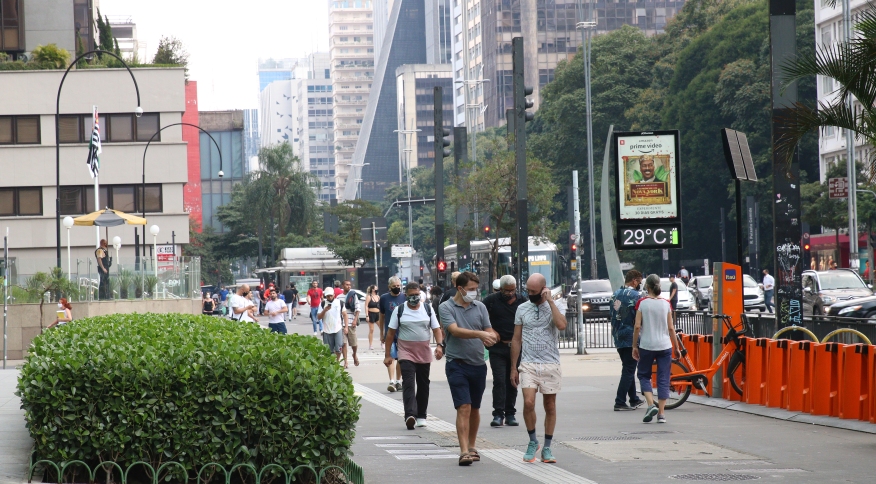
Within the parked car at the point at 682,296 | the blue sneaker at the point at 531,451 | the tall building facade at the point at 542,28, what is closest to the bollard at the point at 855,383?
the blue sneaker at the point at 531,451

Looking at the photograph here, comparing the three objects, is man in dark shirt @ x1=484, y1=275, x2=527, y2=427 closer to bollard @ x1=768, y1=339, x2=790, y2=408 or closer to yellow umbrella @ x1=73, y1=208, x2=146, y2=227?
bollard @ x1=768, y1=339, x2=790, y2=408

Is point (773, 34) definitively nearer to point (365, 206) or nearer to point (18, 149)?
point (18, 149)

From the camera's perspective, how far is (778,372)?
46.6 ft

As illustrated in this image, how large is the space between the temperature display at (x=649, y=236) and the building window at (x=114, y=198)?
38168 millimetres

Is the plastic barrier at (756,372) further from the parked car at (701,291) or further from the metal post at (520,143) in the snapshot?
the parked car at (701,291)

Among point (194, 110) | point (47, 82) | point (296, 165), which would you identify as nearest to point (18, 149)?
point (47, 82)

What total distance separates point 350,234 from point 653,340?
200 feet

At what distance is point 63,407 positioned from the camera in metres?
8.46

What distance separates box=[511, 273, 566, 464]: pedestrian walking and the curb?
3.87 m

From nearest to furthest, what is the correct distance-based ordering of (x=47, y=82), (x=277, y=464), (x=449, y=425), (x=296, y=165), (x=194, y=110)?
(x=277, y=464) → (x=449, y=425) → (x=47, y=82) → (x=296, y=165) → (x=194, y=110)

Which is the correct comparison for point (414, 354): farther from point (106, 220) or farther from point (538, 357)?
point (106, 220)

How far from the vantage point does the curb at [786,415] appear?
40.7ft

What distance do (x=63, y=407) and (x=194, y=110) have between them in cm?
11823

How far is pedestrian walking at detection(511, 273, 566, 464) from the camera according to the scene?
33.8 feet
